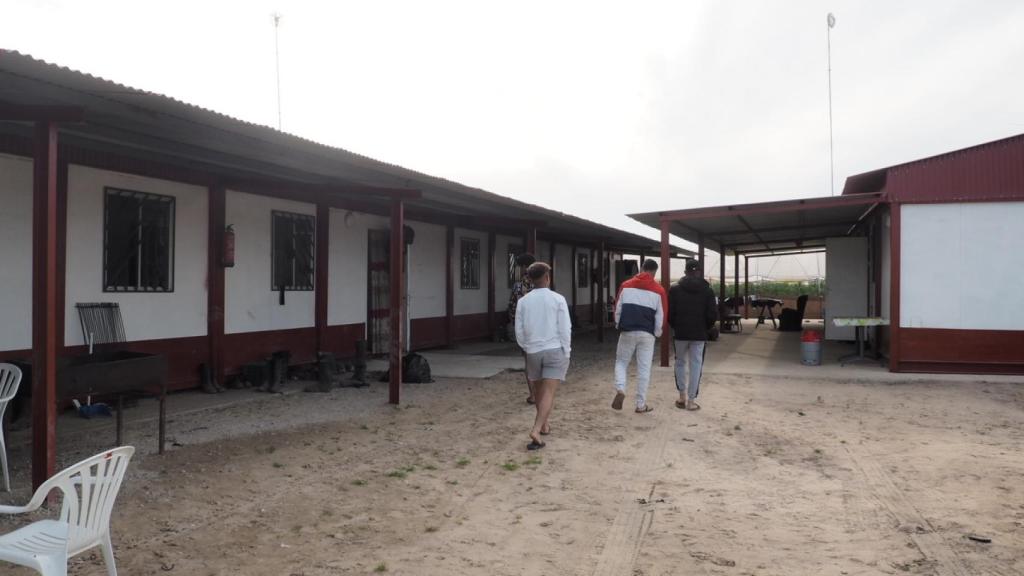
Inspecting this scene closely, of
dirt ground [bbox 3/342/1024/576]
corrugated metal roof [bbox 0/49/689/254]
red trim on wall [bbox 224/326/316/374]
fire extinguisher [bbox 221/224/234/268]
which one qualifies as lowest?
dirt ground [bbox 3/342/1024/576]

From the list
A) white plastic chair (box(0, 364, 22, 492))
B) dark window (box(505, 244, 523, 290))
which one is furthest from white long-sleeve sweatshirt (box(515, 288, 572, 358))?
dark window (box(505, 244, 523, 290))

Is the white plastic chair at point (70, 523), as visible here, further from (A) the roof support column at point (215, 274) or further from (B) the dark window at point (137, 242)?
(A) the roof support column at point (215, 274)

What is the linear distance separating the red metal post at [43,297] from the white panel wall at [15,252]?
264cm

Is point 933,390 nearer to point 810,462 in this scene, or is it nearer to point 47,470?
point 810,462

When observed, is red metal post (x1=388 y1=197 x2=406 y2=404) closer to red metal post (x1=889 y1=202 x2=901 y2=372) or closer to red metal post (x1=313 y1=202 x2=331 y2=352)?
red metal post (x1=313 y1=202 x2=331 y2=352)

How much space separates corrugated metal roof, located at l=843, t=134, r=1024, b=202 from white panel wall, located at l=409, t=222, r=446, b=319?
305 inches

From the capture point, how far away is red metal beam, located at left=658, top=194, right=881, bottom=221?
36.3 ft

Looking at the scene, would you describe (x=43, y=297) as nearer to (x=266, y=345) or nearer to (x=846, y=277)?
(x=266, y=345)

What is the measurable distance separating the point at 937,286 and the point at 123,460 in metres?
11.1

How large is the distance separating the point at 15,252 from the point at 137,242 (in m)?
1.31

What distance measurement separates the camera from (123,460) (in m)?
2.89

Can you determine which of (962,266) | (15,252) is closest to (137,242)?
(15,252)

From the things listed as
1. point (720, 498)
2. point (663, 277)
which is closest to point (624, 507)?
point (720, 498)

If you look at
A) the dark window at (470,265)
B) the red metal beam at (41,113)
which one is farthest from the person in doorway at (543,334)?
the dark window at (470,265)
